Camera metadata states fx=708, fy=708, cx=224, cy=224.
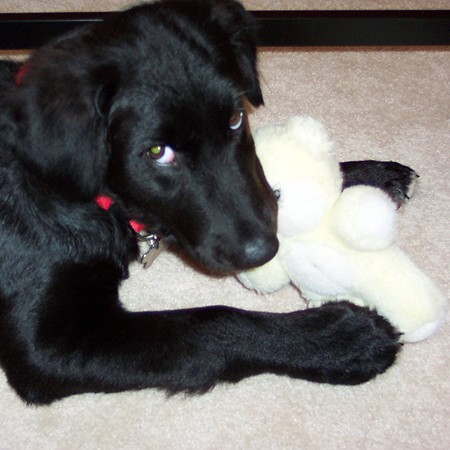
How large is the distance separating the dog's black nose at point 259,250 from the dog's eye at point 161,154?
0.25 m

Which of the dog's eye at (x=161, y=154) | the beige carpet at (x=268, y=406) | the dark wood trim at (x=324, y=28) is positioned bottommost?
the beige carpet at (x=268, y=406)

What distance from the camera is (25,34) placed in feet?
7.27

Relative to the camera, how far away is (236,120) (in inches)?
59.6

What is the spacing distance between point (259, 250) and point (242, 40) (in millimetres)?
494

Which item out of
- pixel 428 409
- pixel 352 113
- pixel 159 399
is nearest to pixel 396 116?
pixel 352 113

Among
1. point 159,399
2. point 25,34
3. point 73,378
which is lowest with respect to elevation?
point 159,399

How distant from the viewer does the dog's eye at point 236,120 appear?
1.49 meters

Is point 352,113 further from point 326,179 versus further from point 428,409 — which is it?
point 428,409

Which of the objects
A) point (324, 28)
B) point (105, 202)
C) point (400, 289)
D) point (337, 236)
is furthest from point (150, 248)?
point (324, 28)

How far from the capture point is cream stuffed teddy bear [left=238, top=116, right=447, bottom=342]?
1495mm

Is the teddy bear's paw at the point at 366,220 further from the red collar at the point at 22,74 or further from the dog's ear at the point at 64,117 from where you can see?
the red collar at the point at 22,74

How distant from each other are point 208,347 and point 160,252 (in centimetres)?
41

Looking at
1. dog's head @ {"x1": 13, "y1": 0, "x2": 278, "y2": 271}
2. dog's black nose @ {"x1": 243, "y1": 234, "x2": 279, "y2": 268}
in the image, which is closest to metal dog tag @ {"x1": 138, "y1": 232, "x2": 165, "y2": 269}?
dog's head @ {"x1": 13, "y1": 0, "x2": 278, "y2": 271}

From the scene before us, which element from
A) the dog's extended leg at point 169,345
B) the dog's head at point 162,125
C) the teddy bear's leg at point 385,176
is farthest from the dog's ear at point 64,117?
the teddy bear's leg at point 385,176
